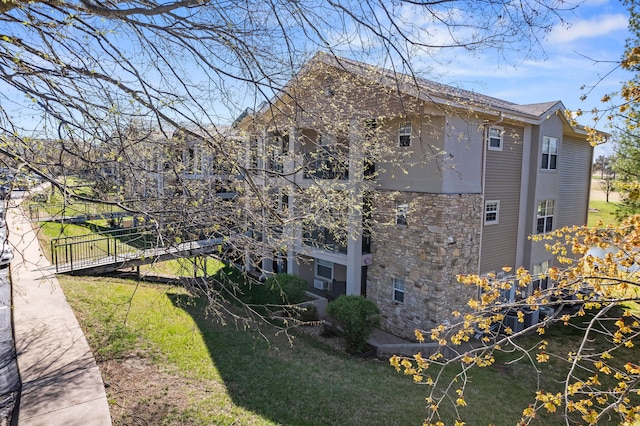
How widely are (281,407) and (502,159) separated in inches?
425

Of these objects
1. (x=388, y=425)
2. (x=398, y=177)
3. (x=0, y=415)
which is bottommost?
(x=388, y=425)

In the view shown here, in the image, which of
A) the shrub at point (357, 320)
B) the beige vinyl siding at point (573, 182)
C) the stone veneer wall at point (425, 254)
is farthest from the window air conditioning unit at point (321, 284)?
the beige vinyl siding at point (573, 182)

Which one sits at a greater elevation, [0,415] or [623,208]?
[623,208]

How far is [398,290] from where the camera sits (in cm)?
1293

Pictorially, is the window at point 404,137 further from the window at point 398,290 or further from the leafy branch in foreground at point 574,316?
the leafy branch in foreground at point 574,316

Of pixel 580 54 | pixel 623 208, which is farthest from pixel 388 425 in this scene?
pixel 623 208

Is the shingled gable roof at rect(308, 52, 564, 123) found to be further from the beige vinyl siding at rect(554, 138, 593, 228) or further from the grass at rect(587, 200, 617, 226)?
the grass at rect(587, 200, 617, 226)

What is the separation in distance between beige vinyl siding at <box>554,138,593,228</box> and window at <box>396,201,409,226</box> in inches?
305

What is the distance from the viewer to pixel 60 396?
5.27 meters

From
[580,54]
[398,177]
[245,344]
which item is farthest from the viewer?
[398,177]

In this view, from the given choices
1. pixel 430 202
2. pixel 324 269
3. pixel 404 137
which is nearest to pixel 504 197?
pixel 430 202

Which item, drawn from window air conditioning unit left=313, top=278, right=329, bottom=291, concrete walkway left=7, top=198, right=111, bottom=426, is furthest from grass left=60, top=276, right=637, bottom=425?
window air conditioning unit left=313, top=278, right=329, bottom=291

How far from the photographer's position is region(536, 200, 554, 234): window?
15201 millimetres

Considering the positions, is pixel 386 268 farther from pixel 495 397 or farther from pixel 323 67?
pixel 323 67
